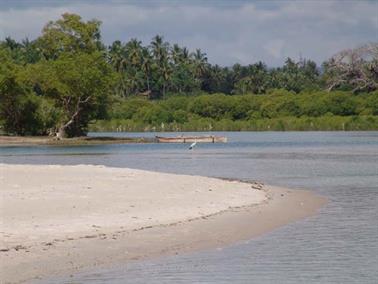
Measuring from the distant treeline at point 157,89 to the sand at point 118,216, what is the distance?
5531 centimetres

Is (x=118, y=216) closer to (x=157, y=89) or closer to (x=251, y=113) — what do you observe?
(x=251, y=113)

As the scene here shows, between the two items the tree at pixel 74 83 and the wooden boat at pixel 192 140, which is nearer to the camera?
the tree at pixel 74 83

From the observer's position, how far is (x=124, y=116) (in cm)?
13725

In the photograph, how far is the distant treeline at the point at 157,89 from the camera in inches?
3376

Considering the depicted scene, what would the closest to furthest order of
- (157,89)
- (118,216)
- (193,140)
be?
(118,216)
(193,140)
(157,89)

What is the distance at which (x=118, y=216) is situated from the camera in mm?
19234

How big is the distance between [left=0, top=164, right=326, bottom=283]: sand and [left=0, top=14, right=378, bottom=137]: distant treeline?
55.3m

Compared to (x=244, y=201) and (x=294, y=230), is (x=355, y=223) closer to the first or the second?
(x=294, y=230)

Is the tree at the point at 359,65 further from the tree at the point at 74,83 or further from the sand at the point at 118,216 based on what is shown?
the sand at the point at 118,216

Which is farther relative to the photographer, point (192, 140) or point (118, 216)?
point (192, 140)

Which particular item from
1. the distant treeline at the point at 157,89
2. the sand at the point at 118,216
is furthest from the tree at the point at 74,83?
the sand at the point at 118,216

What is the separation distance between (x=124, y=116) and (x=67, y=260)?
123366 millimetres

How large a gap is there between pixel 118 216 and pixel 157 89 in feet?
489

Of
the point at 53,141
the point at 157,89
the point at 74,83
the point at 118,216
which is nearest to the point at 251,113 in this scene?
the point at 157,89
